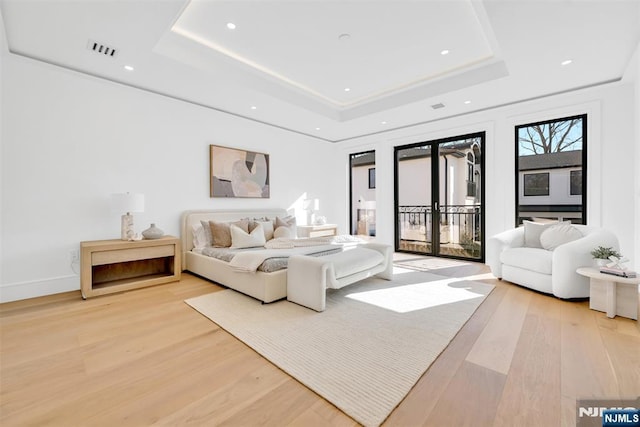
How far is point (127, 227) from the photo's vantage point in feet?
11.5

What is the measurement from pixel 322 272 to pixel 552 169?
4.27 meters

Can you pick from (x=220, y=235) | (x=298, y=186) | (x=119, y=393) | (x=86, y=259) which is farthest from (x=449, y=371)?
(x=298, y=186)

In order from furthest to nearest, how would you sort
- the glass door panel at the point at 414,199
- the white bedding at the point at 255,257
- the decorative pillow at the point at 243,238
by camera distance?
the glass door panel at the point at 414,199, the decorative pillow at the point at 243,238, the white bedding at the point at 255,257

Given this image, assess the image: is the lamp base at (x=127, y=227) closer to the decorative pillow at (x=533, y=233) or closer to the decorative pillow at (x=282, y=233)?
the decorative pillow at (x=282, y=233)

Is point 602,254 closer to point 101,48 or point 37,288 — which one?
point 101,48

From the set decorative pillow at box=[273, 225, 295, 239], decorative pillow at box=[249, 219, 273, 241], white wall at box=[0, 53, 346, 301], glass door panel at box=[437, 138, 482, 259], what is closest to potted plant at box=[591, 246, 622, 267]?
glass door panel at box=[437, 138, 482, 259]

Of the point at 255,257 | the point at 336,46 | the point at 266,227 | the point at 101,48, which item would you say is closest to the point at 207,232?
the point at 266,227

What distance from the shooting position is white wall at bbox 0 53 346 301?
304cm

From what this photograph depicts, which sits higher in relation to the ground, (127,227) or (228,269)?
(127,227)

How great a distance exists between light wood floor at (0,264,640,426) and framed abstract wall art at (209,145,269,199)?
259 cm

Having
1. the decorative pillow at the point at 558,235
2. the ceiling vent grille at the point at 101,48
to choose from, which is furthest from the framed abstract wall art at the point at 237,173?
the decorative pillow at the point at 558,235

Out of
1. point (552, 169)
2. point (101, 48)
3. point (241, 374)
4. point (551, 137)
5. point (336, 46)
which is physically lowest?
point (241, 374)

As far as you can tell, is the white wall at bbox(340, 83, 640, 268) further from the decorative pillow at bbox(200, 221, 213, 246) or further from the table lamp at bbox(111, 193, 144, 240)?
the table lamp at bbox(111, 193, 144, 240)

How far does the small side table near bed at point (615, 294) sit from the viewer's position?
2.49 metres
